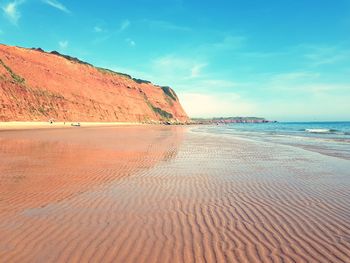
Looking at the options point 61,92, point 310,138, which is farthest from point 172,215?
point 61,92

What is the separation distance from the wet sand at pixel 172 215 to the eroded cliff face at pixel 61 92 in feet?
154

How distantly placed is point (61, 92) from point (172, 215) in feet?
240

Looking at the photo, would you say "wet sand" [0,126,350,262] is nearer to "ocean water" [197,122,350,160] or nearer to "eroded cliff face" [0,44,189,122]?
"ocean water" [197,122,350,160]

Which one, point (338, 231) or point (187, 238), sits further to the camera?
point (338, 231)

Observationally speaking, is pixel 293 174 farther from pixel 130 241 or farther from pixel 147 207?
pixel 130 241

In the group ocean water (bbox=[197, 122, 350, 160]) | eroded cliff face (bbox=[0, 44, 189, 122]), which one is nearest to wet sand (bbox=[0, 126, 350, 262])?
ocean water (bbox=[197, 122, 350, 160])

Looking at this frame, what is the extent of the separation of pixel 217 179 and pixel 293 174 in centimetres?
325

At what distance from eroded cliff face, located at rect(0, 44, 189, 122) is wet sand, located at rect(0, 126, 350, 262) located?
4696 centimetres

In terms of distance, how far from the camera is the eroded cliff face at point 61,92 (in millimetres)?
57488

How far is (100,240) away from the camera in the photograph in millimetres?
4965

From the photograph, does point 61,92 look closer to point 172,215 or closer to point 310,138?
point 310,138

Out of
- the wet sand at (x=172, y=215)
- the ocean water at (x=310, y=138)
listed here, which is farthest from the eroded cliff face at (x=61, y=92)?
the wet sand at (x=172, y=215)

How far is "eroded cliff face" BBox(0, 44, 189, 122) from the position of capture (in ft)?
→ 189

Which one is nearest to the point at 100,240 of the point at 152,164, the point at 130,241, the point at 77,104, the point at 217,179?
the point at 130,241
